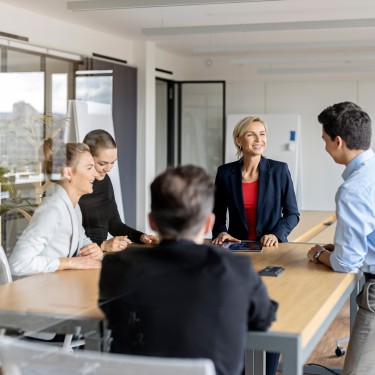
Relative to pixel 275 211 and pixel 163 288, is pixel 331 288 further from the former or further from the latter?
pixel 275 211

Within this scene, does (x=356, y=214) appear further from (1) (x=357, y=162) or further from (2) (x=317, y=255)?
(2) (x=317, y=255)

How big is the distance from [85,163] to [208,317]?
1633 millimetres

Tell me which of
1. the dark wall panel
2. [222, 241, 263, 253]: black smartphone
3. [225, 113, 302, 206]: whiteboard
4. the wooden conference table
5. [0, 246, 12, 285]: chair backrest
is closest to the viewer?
the wooden conference table

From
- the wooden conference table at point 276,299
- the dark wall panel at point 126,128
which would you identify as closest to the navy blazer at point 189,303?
the wooden conference table at point 276,299

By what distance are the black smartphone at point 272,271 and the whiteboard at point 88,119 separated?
4735mm

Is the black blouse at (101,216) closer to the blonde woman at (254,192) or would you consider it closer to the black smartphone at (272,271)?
the blonde woman at (254,192)

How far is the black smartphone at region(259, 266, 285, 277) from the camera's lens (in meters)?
2.75

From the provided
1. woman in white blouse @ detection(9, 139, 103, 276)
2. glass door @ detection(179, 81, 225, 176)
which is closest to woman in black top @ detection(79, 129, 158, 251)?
woman in white blouse @ detection(9, 139, 103, 276)

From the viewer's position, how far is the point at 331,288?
100 inches

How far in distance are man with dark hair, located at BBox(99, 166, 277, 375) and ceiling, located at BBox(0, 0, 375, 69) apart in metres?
4.07

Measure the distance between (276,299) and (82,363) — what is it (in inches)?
33.8

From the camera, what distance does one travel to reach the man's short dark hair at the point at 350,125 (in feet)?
9.00

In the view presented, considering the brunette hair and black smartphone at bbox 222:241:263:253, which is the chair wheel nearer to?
black smartphone at bbox 222:241:263:253

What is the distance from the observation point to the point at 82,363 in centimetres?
167
